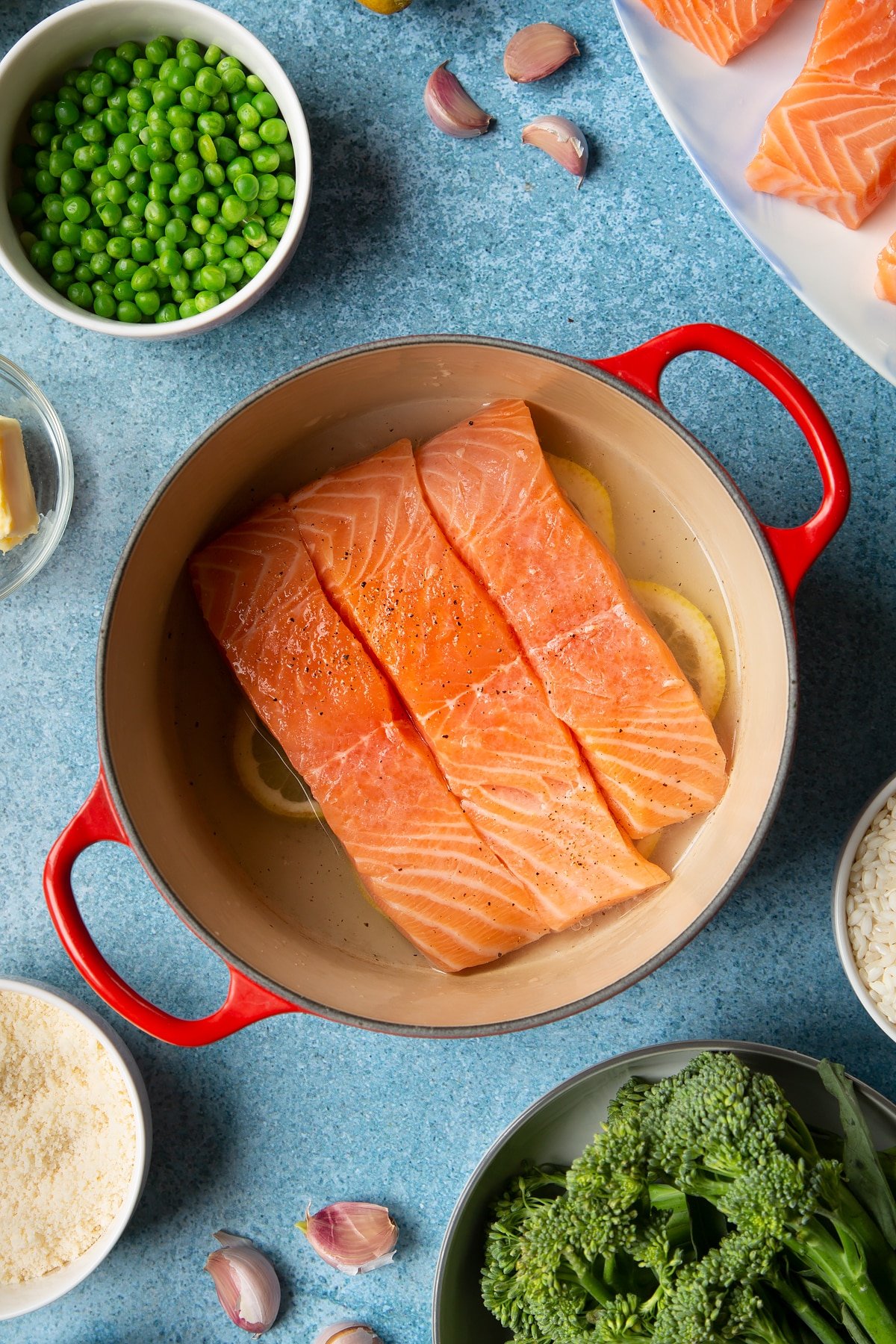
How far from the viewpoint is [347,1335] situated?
7.25 feet

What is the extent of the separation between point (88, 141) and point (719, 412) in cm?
138

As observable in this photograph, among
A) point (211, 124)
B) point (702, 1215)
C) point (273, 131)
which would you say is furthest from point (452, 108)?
point (702, 1215)

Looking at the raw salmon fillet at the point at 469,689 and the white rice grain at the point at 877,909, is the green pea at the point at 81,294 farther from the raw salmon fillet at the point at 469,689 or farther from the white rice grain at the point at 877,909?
the white rice grain at the point at 877,909

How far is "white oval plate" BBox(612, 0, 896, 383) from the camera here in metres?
1.88

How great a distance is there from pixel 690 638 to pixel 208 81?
4.72 feet

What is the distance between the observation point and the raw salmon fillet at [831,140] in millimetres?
1814

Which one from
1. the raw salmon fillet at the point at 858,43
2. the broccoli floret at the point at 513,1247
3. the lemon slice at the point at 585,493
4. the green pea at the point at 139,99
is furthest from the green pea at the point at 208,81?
the broccoli floret at the point at 513,1247

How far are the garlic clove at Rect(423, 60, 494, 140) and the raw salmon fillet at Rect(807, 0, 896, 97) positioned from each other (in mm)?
639

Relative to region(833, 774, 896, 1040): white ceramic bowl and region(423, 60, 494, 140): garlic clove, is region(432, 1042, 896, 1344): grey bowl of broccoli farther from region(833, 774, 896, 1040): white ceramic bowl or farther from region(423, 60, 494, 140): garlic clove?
region(423, 60, 494, 140): garlic clove

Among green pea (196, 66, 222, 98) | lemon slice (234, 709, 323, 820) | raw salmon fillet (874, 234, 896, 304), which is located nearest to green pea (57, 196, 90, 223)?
green pea (196, 66, 222, 98)

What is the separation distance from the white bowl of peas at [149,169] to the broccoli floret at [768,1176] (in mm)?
1716

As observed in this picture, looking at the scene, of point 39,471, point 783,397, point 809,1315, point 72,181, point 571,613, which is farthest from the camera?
point 39,471

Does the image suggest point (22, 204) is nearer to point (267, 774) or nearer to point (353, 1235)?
point (267, 774)

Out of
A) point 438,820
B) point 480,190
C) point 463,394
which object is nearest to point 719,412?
point 463,394
